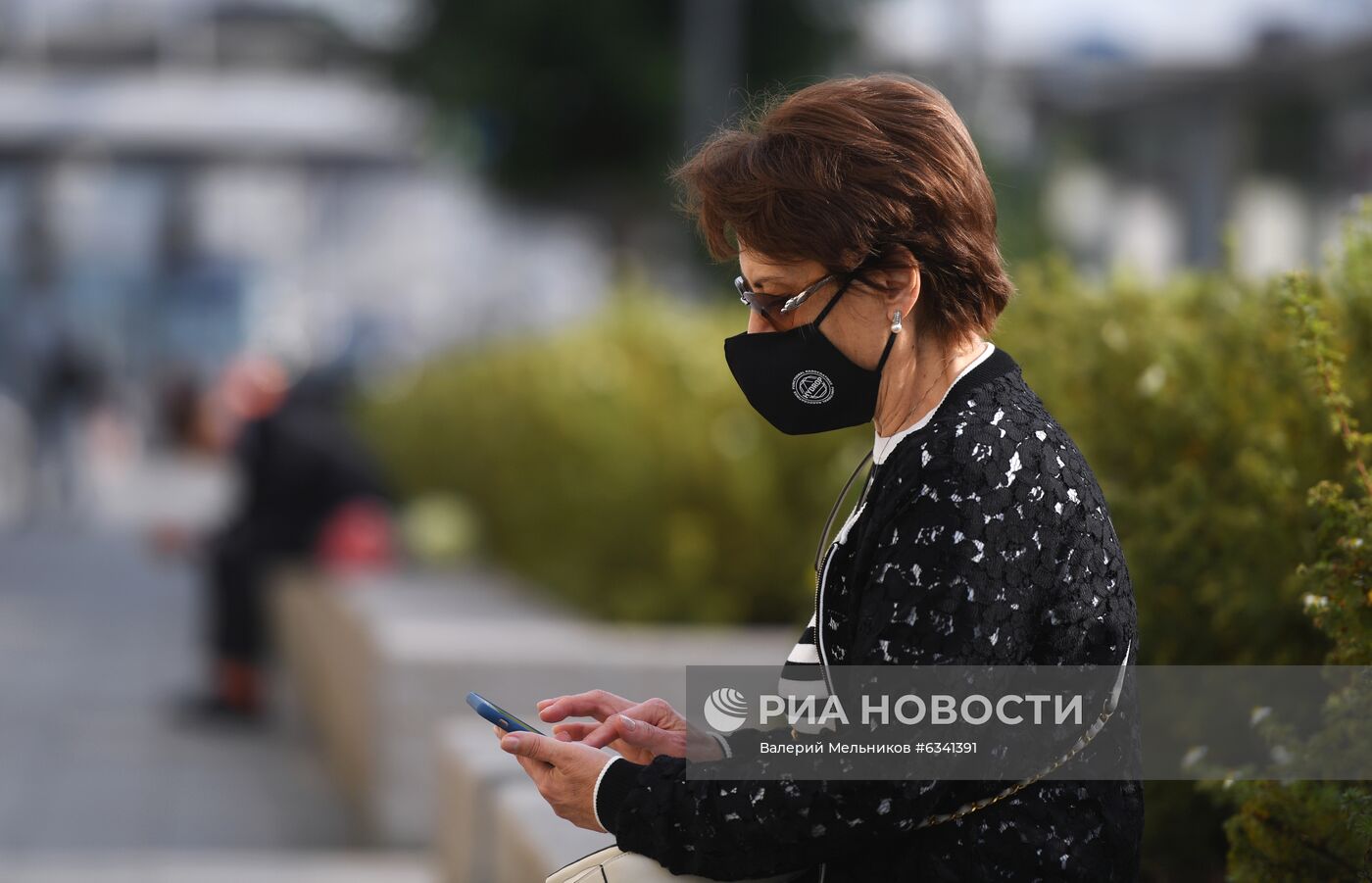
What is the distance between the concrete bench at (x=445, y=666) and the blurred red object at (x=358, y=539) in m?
0.87

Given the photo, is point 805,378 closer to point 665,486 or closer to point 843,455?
point 843,455

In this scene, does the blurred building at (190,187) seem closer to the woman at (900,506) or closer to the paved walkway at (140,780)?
the paved walkway at (140,780)

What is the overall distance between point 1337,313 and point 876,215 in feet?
4.57

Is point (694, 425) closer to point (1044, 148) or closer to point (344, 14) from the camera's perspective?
point (1044, 148)

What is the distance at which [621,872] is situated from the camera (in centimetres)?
234

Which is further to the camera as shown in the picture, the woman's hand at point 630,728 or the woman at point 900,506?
the woman's hand at point 630,728

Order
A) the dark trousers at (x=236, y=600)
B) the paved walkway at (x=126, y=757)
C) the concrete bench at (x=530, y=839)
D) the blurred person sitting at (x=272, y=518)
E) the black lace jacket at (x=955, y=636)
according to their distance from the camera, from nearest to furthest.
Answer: the black lace jacket at (x=955, y=636) → the concrete bench at (x=530, y=839) → the paved walkway at (x=126, y=757) → the blurred person sitting at (x=272, y=518) → the dark trousers at (x=236, y=600)

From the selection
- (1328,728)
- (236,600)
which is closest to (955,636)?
(1328,728)

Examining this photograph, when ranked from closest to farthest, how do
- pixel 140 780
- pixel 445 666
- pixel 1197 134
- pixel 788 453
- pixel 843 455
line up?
pixel 843 455, pixel 445 666, pixel 788 453, pixel 140 780, pixel 1197 134

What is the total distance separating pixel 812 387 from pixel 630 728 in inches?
20.1

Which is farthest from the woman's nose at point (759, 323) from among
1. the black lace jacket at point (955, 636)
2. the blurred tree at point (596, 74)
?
the blurred tree at point (596, 74)

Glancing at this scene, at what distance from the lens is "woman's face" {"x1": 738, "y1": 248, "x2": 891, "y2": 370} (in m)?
2.22

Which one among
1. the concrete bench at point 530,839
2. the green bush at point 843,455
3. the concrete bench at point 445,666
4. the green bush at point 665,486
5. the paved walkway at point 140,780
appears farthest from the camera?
the green bush at point 665,486

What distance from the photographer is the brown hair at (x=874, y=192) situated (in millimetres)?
2162
